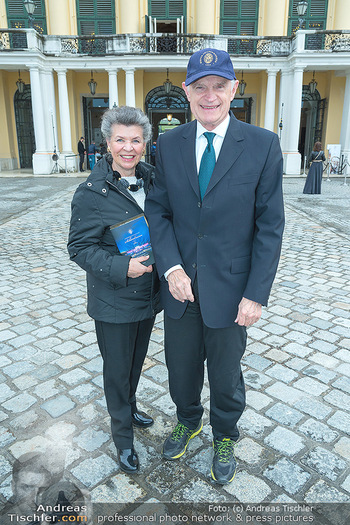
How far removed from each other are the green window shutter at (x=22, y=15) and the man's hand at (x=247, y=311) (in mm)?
24024

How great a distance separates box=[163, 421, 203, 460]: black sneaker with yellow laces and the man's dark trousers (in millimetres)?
145

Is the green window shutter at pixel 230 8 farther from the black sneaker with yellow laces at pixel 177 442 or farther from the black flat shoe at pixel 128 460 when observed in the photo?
the black flat shoe at pixel 128 460

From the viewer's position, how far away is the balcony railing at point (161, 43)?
19812 millimetres

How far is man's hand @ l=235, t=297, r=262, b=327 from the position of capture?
208cm

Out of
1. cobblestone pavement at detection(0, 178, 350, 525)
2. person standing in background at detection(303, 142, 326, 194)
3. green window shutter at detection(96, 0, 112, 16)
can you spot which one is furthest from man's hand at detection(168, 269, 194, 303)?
green window shutter at detection(96, 0, 112, 16)

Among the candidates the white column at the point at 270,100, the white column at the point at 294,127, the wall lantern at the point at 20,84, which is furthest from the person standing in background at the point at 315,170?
the wall lantern at the point at 20,84

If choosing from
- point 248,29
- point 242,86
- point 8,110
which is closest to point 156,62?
point 242,86

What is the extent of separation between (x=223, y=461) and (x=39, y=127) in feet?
67.9

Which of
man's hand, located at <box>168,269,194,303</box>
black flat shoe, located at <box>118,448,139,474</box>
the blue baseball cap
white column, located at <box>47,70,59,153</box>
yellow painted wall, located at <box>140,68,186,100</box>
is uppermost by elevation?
yellow painted wall, located at <box>140,68,186,100</box>

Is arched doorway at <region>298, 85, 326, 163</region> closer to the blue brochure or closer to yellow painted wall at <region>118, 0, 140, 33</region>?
yellow painted wall at <region>118, 0, 140, 33</region>

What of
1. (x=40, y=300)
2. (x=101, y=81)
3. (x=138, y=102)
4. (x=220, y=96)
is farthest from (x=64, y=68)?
(x=220, y=96)

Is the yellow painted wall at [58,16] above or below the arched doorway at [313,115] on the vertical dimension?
above

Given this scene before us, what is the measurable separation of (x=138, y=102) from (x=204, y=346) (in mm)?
22474

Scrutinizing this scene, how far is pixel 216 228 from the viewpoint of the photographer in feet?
6.75
